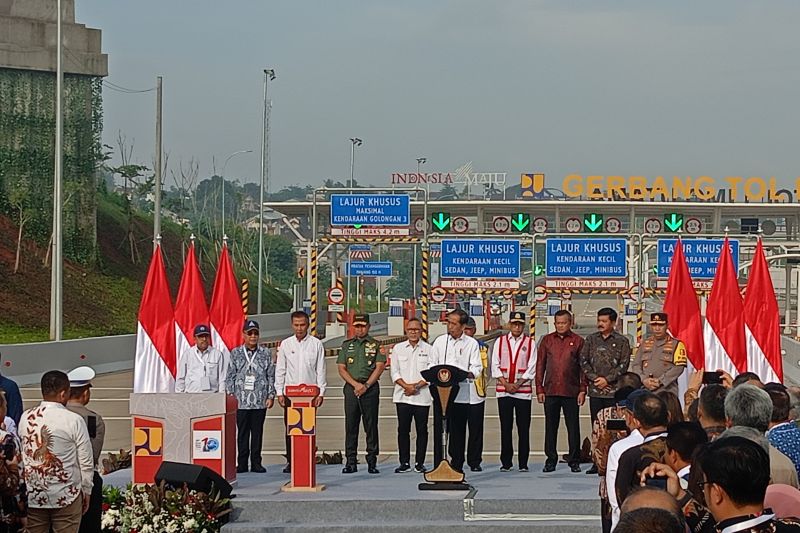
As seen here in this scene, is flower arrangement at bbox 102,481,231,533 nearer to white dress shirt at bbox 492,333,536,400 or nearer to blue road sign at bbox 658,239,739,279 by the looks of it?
white dress shirt at bbox 492,333,536,400

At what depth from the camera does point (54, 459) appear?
28.1 feet

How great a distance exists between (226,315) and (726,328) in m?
6.78

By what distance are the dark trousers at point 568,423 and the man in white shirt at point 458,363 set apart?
38.3 inches

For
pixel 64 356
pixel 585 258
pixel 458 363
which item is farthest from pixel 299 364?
pixel 585 258

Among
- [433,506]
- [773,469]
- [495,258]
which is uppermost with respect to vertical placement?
[495,258]

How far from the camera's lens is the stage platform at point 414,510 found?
38.3 ft

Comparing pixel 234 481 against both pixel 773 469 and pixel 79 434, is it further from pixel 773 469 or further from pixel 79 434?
pixel 773 469

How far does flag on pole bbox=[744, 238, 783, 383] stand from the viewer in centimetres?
1658

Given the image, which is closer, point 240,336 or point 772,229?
point 240,336

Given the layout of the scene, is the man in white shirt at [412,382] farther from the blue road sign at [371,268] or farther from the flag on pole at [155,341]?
the blue road sign at [371,268]

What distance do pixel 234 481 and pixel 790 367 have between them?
2576 centimetres

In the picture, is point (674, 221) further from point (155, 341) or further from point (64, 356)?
point (155, 341)

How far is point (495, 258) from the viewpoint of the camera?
42.8 metres

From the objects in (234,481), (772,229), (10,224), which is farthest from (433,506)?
(772,229)
